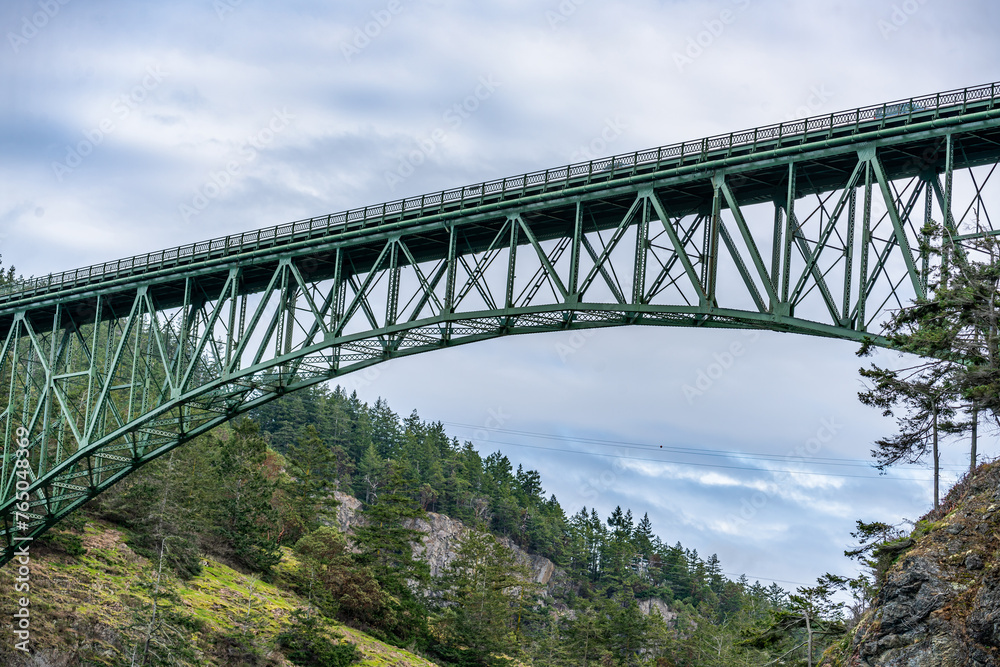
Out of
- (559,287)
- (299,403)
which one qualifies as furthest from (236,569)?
(299,403)

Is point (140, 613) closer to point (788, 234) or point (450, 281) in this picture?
point (450, 281)

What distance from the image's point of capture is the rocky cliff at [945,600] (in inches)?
834

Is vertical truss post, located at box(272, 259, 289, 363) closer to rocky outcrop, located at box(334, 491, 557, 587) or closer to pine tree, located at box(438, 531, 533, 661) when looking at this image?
pine tree, located at box(438, 531, 533, 661)

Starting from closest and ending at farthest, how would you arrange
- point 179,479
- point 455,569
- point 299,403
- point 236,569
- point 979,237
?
point 979,237, point 179,479, point 236,569, point 455,569, point 299,403

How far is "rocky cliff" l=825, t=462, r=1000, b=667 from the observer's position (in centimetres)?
2119

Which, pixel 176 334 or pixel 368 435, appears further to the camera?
pixel 368 435

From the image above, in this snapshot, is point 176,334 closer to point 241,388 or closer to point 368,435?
point 241,388

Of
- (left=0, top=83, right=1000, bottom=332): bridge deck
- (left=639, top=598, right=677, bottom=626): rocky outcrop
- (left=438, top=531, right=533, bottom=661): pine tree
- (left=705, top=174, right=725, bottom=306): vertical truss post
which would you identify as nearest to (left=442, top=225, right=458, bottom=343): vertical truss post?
(left=0, top=83, right=1000, bottom=332): bridge deck

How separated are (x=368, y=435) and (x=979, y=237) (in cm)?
11909

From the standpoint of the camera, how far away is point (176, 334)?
43.4 metres

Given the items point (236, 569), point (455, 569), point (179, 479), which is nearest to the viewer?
point (179, 479)

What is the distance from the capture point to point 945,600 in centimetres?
2234

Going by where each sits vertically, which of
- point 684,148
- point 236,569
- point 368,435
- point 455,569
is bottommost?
point 236,569

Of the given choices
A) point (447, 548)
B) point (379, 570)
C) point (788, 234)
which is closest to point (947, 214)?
point (788, 234)
